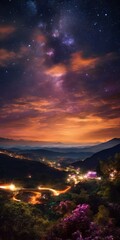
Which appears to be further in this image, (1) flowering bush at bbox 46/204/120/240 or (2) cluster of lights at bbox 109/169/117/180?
(2) cluster of lights at bbox 109/169/117/180

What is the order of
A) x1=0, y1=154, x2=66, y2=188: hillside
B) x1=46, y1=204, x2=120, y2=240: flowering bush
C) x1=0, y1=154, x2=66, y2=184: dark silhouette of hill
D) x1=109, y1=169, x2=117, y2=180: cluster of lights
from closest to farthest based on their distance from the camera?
x1=46, y1=204, x2=120, y2=240: flowering bush, x1=109, y1=169, x2=117, y2=180: cluster of lights, x1=0, y1=154, x2=66, y2=188: hillside, x1=0, y1=154, x2=66, y2=184: dark silhouette of hill

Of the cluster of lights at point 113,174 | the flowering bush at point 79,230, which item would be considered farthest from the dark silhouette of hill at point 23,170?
the flowering bush at point 79,230

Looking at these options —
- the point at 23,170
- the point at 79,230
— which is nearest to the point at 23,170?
the point at 23,170

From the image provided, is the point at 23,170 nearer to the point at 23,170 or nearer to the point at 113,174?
the point at 23,170

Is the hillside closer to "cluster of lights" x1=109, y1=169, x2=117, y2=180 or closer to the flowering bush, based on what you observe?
"cluster of lights" x1=109, y1=169, x2=117, y2=180

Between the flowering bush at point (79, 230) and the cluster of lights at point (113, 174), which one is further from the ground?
the cluster of lights at point (113, 174)

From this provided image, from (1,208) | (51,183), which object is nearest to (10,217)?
(1,208)

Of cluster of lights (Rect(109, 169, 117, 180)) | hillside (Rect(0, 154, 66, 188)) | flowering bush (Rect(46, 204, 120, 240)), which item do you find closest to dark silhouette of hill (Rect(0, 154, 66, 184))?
hillside (Rect(0, 154, 66, 188))

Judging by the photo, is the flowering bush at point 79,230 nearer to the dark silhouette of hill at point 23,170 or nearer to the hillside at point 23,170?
the hillside at point 23,170

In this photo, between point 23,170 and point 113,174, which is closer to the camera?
point 113,174

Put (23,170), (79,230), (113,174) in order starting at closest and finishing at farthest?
1. (79,230)
2. (113,174)
3. (23,170)

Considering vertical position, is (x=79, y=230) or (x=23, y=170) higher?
(x=23, y=170)
